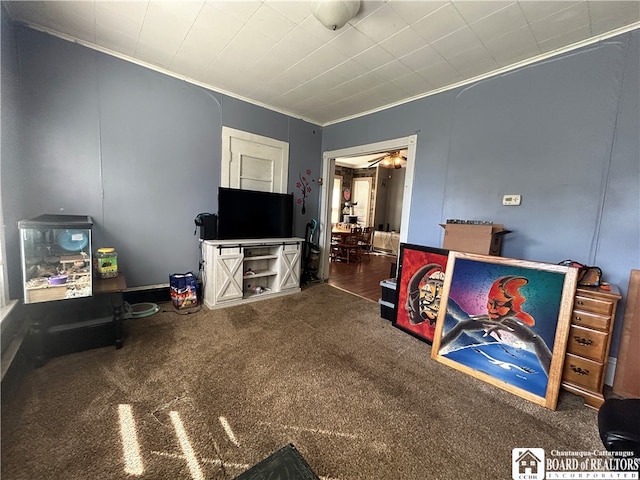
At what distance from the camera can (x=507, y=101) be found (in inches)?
98.1

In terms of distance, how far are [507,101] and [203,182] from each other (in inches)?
139

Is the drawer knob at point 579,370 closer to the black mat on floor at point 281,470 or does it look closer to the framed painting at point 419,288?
the framed painting at point 419,288

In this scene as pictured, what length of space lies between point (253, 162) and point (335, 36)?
2020 millimetres

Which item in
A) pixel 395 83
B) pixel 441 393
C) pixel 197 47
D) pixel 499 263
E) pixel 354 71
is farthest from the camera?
pixel 395 83

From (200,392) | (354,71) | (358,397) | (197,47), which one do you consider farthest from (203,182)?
(358,397)

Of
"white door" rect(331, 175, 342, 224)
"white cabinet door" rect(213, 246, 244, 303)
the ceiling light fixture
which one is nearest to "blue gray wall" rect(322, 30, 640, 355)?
the ceiling light fixture

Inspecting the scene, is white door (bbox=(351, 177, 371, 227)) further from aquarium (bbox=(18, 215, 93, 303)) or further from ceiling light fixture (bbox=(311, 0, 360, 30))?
aquarium (bbox=(18, 215, 93, 303))

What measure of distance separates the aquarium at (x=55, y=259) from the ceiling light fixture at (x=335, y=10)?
2376mm

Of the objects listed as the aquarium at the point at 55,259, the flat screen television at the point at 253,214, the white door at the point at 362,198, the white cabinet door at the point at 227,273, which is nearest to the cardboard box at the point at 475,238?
the flat screen television at the point at 253,214

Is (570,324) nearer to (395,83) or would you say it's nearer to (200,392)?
(200,392)

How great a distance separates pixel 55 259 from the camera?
6.65ft

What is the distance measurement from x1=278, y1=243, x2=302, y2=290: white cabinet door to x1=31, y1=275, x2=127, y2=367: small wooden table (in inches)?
73.1

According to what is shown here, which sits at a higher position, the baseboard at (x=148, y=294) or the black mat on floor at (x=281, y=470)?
the black mat on floor at (x=281, y=470)

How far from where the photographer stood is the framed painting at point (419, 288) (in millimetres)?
2486
